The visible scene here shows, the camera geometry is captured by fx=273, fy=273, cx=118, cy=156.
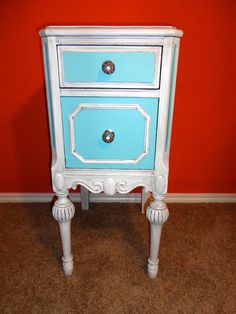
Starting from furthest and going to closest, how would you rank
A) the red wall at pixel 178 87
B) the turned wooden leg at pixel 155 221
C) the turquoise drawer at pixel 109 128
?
the red wall at pixel 178 87 < the turned wooden leg at pixel 155 221 < the turquoise drawer at pixel 109 128

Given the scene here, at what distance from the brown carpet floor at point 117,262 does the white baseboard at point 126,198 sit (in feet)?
0.16

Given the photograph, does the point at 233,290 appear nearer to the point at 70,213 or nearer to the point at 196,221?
the point at 196,221

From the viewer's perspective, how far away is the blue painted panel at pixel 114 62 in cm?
84

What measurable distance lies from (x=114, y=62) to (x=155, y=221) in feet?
1.93

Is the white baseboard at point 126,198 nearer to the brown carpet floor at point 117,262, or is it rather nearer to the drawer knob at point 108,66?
the brown carpet floor at point 117,262

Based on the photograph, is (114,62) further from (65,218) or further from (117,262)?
(117,262)

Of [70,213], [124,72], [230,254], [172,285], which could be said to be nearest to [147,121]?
[124,72]

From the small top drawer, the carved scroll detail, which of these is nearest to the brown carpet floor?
the carved scroll detail

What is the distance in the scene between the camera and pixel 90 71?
86 cm

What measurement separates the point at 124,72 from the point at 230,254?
0.99 m

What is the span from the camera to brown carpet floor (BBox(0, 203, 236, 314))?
3.44ft

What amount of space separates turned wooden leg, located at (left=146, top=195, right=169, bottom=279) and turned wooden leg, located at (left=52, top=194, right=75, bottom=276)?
0.30m

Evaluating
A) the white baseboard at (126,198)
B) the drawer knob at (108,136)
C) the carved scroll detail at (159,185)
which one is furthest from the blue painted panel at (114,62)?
the white baseboard at (126,198)

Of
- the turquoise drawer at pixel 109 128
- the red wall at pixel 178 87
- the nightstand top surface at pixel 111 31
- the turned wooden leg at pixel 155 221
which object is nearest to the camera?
the nightstand top surface at pixel 111 31
